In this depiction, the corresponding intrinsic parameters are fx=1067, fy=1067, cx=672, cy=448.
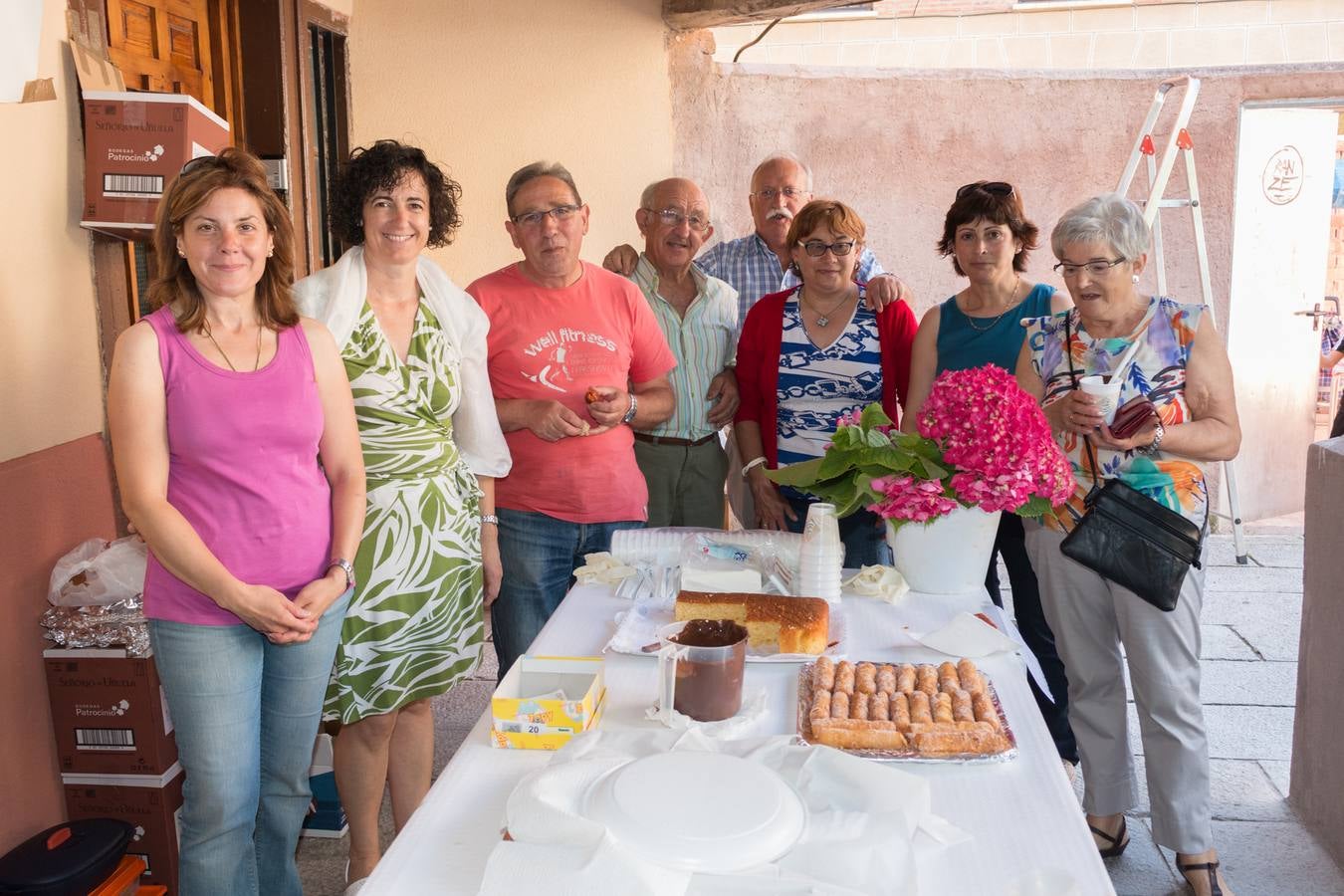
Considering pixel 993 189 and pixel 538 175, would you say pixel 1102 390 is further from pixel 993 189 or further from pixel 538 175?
pixel 538 175

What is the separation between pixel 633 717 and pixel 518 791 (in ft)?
1.16

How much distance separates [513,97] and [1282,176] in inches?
165

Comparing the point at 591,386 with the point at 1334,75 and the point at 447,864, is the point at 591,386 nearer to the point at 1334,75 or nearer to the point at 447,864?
the point at 447,864

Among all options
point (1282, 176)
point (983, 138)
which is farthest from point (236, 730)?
point (1282, 176)

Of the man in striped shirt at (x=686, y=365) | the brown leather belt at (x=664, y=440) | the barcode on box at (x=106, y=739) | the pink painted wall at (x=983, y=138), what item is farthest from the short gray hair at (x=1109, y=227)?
the pink painted wall at (x=983, y=138)

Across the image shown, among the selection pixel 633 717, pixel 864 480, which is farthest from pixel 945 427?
pixel 633 717

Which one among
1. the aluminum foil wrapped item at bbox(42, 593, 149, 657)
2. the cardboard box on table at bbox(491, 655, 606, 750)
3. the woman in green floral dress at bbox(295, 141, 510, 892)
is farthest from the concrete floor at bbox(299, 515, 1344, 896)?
the cardboard box on table at bbox(491, 655, 606, 750)

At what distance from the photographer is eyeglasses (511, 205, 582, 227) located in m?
2.56

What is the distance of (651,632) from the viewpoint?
182 cm

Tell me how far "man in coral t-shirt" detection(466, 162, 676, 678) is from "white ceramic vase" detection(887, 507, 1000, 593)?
2.62 ft

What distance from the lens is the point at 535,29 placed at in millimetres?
4547

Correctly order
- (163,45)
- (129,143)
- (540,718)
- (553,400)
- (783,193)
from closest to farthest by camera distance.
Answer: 1. (540,718)
2. (129,143)
3. (553,400)
4. (163,45)
5. (783,193)

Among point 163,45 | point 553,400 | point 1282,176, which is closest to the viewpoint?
point 553,400

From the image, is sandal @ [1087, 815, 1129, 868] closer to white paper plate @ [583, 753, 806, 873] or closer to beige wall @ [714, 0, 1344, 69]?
white paper plate @ [583, 753, 806, 873]
